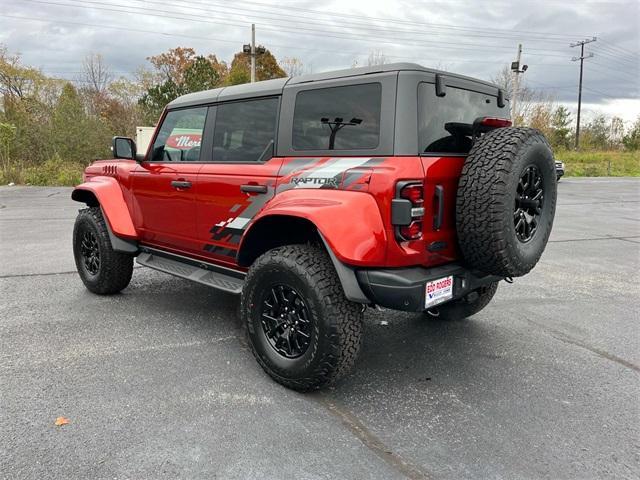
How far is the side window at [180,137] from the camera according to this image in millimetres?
4012

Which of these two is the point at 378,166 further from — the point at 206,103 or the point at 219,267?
the point at 206,103

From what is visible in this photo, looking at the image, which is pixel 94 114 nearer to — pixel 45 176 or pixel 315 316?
pixel 45 176

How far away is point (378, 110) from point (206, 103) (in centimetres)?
177

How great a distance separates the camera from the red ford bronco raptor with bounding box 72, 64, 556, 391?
2619 mm

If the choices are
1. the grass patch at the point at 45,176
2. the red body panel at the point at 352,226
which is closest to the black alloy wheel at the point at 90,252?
the red body panel at the point at 352,226

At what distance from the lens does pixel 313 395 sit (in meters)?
2.93

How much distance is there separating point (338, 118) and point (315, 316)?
1.21 m

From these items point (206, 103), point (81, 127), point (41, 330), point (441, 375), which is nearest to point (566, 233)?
point (441, 375)

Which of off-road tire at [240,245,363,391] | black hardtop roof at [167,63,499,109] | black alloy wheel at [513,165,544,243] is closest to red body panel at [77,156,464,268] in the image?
off-road tire at [240,245,363,391]

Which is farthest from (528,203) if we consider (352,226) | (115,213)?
(115,213)

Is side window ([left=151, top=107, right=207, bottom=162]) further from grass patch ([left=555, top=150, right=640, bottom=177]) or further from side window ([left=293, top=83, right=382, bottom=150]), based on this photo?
grass patch ([left=555, top=150, right=640, bottom=177])

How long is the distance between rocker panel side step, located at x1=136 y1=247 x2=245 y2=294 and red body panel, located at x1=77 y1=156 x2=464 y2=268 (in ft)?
0.27

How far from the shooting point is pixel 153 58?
132ft

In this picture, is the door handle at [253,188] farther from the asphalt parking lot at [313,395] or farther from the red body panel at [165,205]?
the asphalt parking lot at [313,395]
